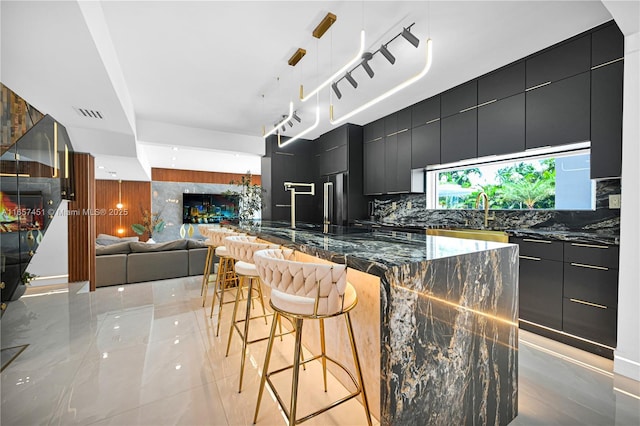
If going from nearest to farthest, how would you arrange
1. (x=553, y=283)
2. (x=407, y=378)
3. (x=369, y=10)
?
1. (x=407, y=378)
2. (x=369, y=10)
3. (x=553, y=283)

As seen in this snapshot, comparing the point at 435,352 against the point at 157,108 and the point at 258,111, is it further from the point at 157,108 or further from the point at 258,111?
the point at 157,108

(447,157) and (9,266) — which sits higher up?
(447,157)

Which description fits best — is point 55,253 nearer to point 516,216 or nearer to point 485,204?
point 485,204

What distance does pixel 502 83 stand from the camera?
9.81ft

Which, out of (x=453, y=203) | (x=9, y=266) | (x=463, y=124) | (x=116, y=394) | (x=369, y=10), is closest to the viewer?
(x=116, y=394)

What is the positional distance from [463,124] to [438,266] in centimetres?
283

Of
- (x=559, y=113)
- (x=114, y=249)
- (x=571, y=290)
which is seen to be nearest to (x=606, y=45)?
(x=559, y=113)

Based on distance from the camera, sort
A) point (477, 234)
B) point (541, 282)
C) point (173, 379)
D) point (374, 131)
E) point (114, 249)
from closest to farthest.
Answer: point (173, 379) → point (541, 282) → point (477, 234) → point (114, 249) → point (374, 131)

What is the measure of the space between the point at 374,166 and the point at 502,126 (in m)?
2.12

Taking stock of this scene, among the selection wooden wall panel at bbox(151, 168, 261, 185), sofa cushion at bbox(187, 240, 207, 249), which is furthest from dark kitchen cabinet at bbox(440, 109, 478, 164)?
wooden wall panel at bbox(151, 168, 261, 185)

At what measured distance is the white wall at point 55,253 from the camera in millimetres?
3969

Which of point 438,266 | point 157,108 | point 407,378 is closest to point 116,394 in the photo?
point 407,378

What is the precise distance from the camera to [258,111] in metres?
4.22

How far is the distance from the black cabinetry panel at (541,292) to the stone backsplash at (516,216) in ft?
1.81
